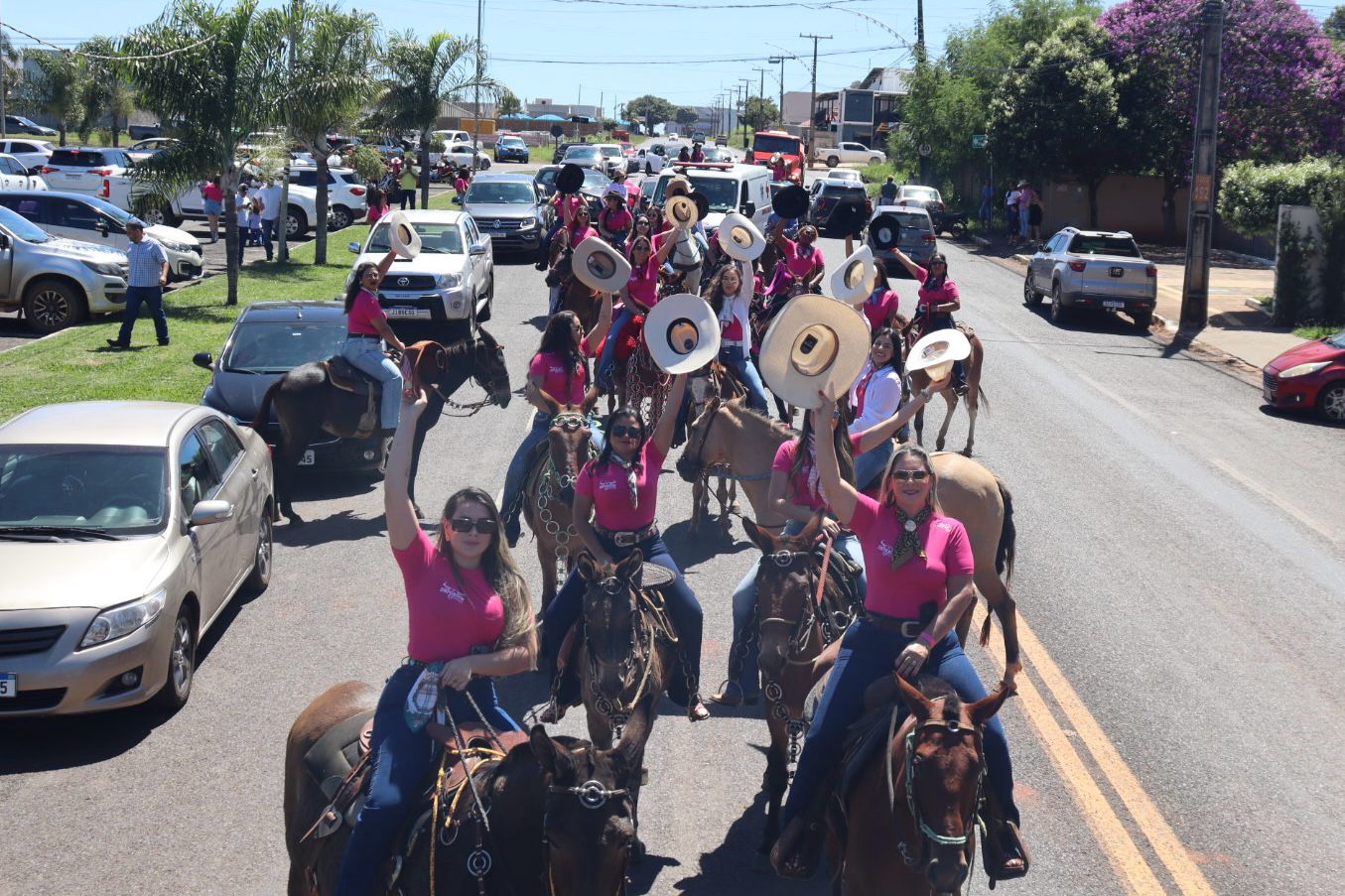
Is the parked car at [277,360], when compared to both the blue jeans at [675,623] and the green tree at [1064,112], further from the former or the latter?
the green tree at [1064,112]

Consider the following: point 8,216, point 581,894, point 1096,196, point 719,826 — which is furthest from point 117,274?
point 1096,196

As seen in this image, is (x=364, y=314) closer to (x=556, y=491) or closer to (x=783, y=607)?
(x=556, y=491)

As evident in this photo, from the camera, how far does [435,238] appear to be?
2389 centimetres

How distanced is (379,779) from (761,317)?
12.4 m

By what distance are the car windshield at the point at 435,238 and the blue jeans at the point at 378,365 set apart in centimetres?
1029

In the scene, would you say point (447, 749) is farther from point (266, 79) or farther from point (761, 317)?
point (266, 79)

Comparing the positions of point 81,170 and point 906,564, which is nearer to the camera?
point 906,564

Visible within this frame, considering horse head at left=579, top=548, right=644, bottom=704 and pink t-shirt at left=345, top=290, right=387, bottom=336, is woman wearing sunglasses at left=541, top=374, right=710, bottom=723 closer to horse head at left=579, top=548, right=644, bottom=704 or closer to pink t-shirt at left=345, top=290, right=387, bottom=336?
horse head at left=579, top=548, right=644, bottom=704

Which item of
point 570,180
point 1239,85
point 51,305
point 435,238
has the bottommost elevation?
point 51,305

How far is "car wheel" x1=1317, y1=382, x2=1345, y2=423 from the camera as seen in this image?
735 inches

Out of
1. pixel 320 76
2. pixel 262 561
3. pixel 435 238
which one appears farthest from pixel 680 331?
pixel 320 76

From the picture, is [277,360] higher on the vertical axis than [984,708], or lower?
higher

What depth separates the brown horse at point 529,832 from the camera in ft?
13.6

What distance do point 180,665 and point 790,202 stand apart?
10.3 metres
